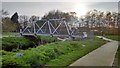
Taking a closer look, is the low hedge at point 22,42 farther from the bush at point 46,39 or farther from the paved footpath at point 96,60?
the paved footpath at point 96,60

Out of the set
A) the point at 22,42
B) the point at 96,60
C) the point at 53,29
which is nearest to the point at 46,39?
the point at 53,29

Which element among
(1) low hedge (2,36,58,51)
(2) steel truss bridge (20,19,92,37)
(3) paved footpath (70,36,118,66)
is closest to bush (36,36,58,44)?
(1) low hedge (2,36,58,51)

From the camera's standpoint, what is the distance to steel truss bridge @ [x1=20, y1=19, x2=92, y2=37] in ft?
42.3

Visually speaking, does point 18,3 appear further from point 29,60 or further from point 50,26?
point 29,60

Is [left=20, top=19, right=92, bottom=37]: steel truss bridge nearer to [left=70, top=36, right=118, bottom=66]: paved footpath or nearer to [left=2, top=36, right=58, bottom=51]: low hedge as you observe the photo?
[left=2, top=36, right=58, bottom=51]: low hedge

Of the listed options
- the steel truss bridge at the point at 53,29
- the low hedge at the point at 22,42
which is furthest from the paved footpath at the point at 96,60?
the steel truss bridge at the point at 53,29

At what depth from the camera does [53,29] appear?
42.8ft

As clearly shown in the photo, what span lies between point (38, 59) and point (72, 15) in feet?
26.2

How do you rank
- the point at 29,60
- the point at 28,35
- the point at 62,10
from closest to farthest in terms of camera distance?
the point at 29,60 < the point at 62,10 < the point at 28,35

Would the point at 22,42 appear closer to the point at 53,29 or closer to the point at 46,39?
the point at 46,39

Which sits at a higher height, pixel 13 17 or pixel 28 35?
pixel 13 17

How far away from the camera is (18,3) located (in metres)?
10.7

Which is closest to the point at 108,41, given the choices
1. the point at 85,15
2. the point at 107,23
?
the point at 107,23

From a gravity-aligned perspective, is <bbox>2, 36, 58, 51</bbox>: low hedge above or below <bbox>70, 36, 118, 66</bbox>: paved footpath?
below
